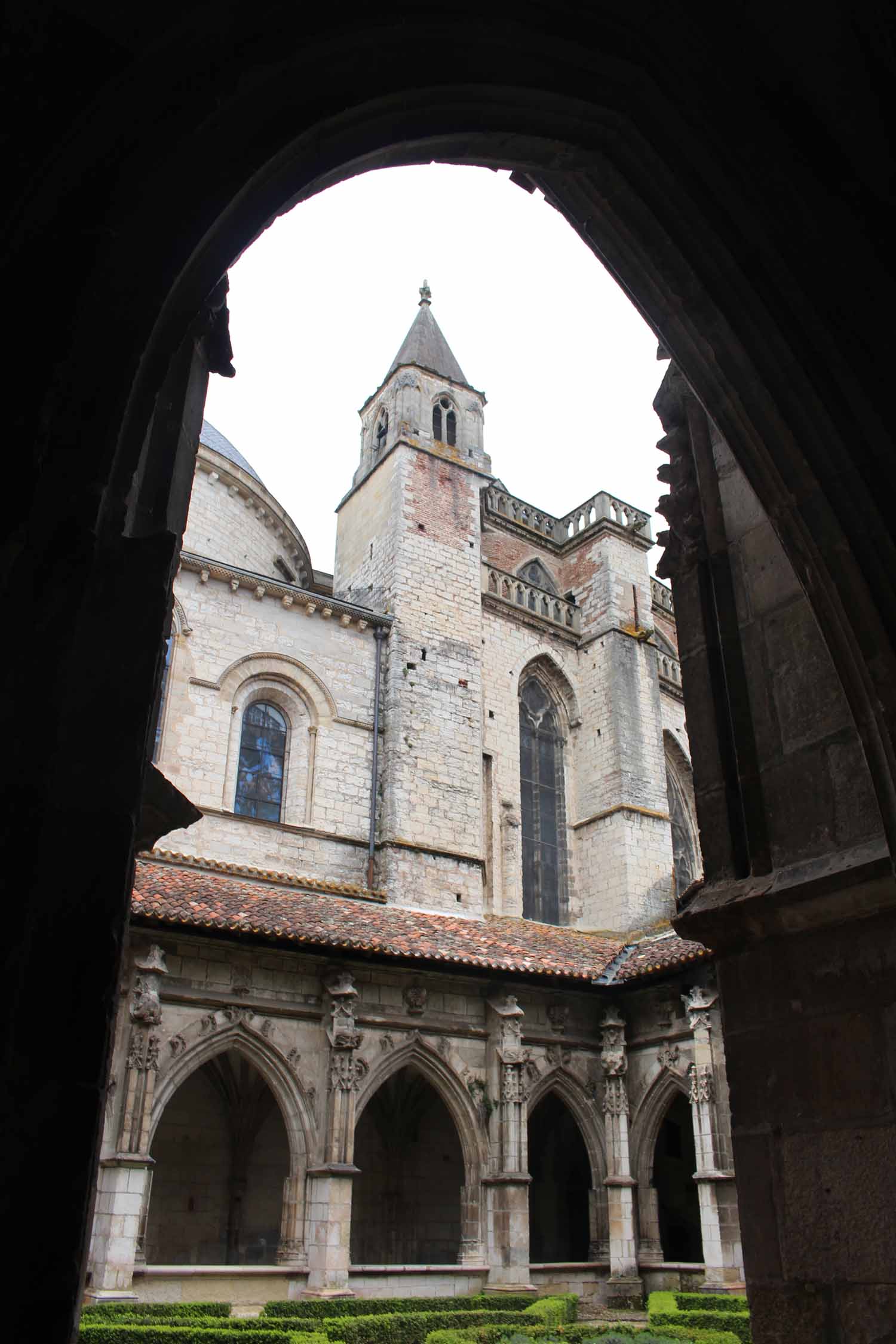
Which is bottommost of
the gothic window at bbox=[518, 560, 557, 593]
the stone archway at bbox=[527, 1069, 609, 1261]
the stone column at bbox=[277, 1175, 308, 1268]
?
the stone column at bbox=[277, 1175, 308, 1268]

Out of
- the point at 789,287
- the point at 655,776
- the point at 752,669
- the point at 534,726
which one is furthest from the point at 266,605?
the point at 789,287

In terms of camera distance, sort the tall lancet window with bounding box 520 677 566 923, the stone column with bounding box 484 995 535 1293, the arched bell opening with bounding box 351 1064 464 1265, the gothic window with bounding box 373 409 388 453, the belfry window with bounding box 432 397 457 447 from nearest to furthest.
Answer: the stone column with bounding box 484 995 535 1293
the arched bell opening with bounding box 351 1064 464 1265
the tall lancet window with bounding box 520 677 566 923
the belfry window with bounding box 432 397 457 447
the gothic window with bounding box 373 409 388 453

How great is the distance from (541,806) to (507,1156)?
26.4 feet

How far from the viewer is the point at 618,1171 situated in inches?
564

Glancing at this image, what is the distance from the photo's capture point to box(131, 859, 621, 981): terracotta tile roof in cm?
1234

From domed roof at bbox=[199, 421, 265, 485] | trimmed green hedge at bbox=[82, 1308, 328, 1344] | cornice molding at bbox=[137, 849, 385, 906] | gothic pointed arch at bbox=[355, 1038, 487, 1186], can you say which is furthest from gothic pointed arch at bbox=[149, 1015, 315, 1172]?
domed roof at bbox=[199, 421, 265, 485]

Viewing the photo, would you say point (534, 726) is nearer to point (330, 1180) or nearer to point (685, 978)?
point (685, 978)

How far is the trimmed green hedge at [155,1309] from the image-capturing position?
33.0ft

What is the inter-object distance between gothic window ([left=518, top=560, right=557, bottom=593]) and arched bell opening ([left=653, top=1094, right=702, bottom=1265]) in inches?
449

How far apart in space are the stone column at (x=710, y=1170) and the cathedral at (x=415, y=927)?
0.13 ft

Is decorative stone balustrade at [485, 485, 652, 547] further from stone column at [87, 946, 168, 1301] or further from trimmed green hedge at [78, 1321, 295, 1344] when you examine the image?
trimmed green hedge at [78, 1321, 295, 1344]

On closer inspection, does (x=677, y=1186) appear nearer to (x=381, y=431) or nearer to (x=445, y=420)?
(x=445, y=420)

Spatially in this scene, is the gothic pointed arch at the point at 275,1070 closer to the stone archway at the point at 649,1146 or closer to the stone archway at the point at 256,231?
the stone archway at the point at 649,1146

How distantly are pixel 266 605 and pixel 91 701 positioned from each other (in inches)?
635
